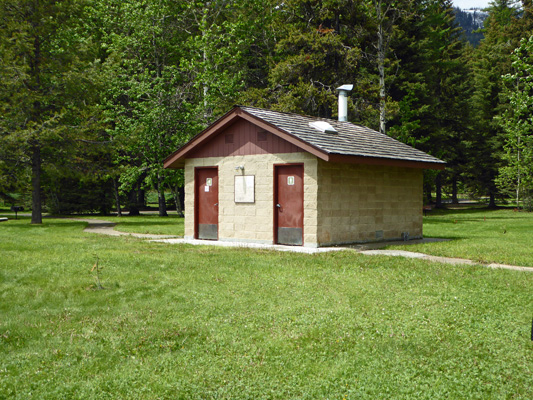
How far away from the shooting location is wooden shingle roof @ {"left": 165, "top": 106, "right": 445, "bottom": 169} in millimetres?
16109

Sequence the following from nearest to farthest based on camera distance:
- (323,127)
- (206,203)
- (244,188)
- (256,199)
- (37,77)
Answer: (256,199) → (244,188) → (323,127) → (206,203) → (37,77)

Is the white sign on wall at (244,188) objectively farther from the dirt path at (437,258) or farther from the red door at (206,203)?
the dirt path at (437,258)

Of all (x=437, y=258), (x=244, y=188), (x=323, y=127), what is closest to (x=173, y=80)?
(x=323, y=127)

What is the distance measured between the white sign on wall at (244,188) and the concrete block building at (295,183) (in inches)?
1.2

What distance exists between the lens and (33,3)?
27.1m

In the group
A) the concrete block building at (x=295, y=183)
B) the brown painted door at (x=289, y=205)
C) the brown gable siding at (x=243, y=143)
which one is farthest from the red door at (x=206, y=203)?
the brown painted door at (x=289, y=205)

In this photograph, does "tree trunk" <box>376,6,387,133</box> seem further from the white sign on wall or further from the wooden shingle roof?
the white sign on wall

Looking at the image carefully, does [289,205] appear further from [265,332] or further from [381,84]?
[381,84]

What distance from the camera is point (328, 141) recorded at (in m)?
17.0

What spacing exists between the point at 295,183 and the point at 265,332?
10.2 m

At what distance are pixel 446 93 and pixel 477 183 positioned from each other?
840 cm

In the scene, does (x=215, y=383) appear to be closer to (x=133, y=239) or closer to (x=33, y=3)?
(x=133, y=239)

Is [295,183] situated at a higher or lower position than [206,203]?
higher

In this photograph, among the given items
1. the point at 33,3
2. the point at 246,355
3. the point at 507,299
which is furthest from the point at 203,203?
the point at 33,3
